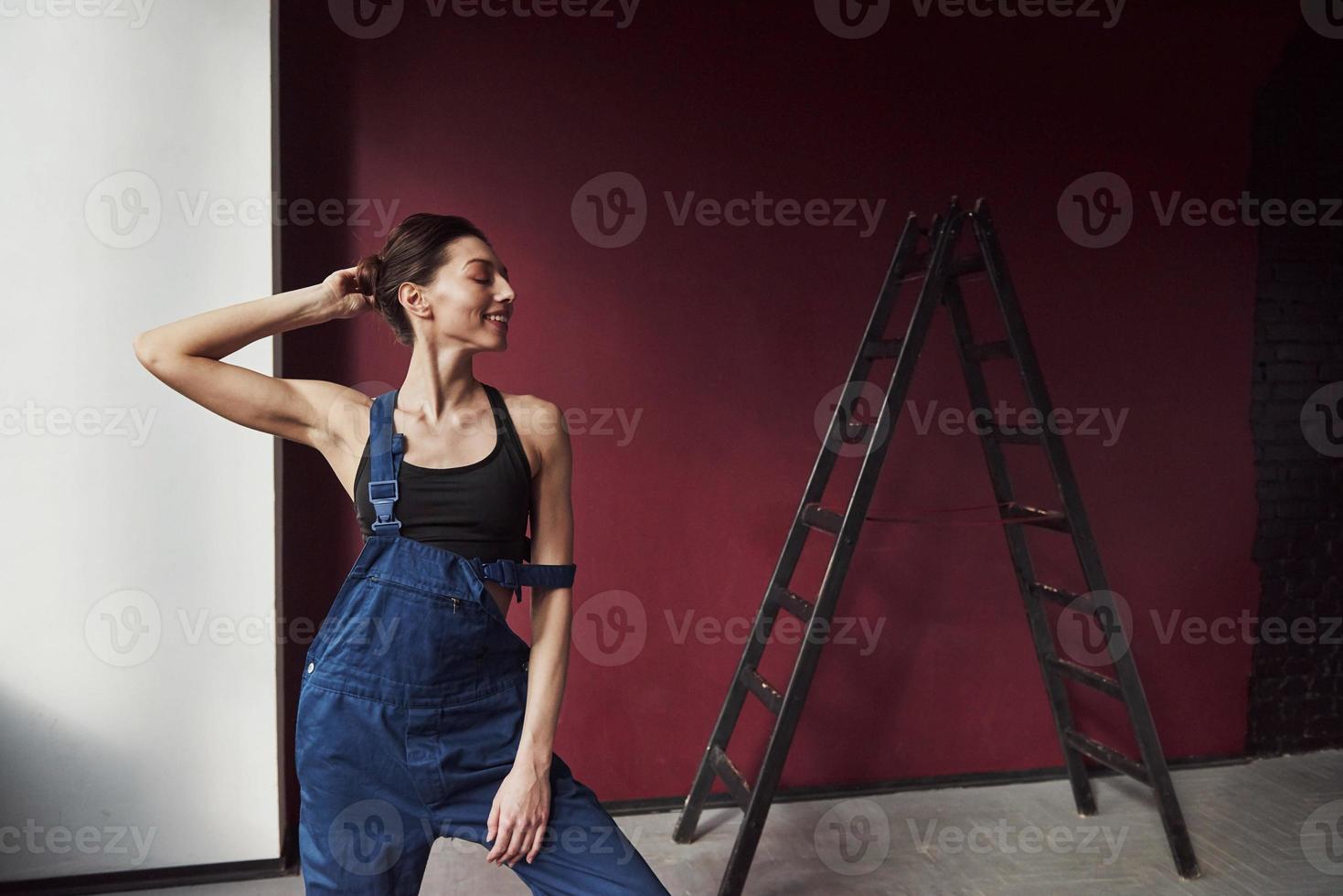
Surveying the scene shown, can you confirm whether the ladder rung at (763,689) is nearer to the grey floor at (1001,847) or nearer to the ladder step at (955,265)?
the grey floor at (1001,847)

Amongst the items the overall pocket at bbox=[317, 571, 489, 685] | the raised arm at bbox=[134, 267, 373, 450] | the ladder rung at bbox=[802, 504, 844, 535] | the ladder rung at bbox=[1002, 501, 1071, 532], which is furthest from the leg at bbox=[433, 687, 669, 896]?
the ladder rung at bbox=[1002, 501, 1071, 532]

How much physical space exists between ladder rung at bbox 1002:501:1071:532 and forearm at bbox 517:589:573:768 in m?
1.93

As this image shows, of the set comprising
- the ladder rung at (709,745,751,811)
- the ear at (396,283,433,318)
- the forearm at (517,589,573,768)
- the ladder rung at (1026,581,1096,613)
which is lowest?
the ladder rung at (709,745,751,811)

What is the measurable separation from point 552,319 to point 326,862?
2124 millimetres

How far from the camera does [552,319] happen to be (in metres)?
3.34

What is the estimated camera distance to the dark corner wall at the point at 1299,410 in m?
3.86

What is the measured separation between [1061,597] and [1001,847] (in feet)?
2.97

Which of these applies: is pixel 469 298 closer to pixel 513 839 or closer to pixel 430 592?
pixel 430 592

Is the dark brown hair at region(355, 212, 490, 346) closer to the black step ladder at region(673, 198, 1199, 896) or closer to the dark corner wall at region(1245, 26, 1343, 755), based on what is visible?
the black step ladder at region(673, 198, 1199, 896)

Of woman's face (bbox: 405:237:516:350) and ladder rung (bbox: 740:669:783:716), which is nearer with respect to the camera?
woman's face (bbox: 405:237:516:350)

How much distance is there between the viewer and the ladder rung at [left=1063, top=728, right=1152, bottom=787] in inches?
123

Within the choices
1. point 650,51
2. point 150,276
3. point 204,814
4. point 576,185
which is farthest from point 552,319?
point 204,814

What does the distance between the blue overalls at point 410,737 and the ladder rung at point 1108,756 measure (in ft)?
7.25

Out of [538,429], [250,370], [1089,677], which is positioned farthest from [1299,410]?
[250,370]
